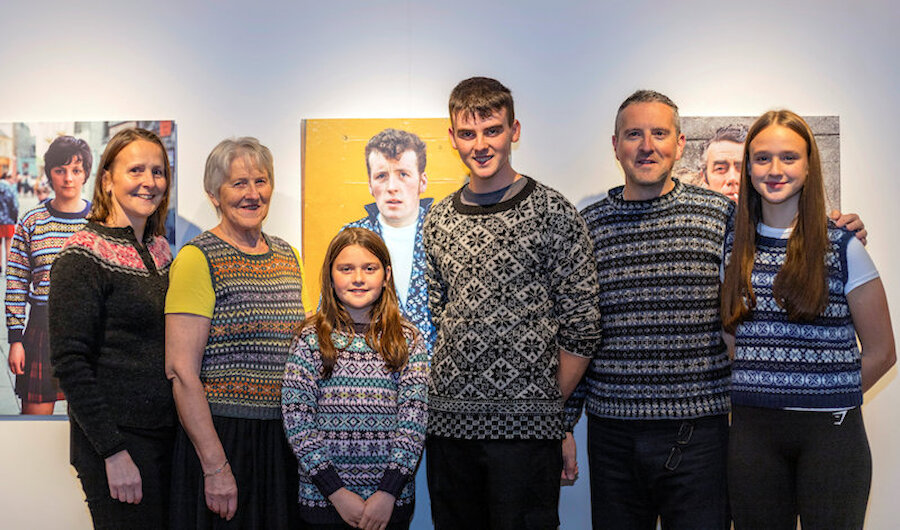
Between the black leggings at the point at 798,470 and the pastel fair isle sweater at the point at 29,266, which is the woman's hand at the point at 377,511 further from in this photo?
the pastel fair isle sweater at the point at 29,266

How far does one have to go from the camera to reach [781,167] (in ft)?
7.06

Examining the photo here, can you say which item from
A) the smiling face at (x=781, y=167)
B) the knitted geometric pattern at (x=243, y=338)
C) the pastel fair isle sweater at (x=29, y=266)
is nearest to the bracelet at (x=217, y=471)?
the knitted geometric pattern at (x=243, y=338)

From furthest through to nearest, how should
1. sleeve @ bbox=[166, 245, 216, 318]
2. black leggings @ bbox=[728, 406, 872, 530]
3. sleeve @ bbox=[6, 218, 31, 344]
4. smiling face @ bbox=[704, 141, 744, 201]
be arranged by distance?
sleeve @ bbox=[6, 218, 31, 344] → smiling face @ bbox=[704, 141, 744, 201] → sleeve @ bbox=[166, 245, 216, 318] → black leggings @ bbox=[728, 406, 872, 530]

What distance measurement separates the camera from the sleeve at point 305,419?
2.15 m

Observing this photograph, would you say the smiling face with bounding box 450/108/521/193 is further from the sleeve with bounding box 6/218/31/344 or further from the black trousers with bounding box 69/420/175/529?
the sleeve with bounding box 6/218/31/344

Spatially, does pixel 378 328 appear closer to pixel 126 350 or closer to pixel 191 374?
pixel 191 374

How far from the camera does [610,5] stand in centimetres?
295

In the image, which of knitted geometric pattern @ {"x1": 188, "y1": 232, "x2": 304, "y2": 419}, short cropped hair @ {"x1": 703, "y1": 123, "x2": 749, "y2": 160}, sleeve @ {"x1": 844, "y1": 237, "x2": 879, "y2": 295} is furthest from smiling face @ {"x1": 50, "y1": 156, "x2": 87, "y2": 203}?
sleeve @ {"x1": 844, "y1": 237, "x2": 879, "y2": 295}

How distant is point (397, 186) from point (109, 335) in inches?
48.3

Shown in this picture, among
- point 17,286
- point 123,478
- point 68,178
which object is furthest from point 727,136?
point 17,286

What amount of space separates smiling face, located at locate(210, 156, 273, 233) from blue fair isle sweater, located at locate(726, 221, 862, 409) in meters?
1.56

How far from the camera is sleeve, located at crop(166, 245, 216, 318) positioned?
2.23m

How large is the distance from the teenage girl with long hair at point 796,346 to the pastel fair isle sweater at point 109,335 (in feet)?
5.71

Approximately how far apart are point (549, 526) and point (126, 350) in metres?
1.38
